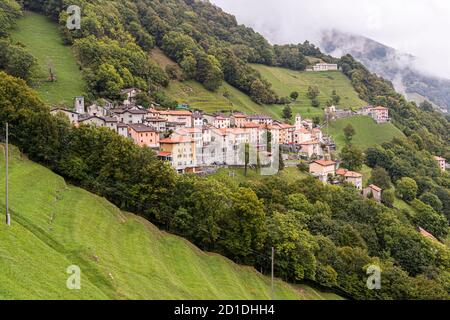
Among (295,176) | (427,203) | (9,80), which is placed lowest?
(427,203)

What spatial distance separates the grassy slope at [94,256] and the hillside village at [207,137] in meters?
20.9

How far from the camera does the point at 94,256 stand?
3056cm

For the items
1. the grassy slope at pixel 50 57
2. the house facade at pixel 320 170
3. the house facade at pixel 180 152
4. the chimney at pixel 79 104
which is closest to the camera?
the house facade at pixel 180 152

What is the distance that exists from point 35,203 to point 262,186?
35450 mm

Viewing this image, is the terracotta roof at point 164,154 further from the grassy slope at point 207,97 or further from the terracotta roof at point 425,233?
the terracotta roof at point 425,233

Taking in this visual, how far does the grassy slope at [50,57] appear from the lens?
90481mm

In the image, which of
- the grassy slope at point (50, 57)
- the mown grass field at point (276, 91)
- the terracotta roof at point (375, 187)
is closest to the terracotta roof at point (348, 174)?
the terracotta roof at point (375, 187)

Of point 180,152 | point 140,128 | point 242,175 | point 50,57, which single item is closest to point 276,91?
point 50,57

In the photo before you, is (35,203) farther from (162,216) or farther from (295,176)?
(295,176)

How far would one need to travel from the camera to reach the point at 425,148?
148 m

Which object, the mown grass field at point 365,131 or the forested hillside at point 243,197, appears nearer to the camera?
the forested hillside at point 243,197

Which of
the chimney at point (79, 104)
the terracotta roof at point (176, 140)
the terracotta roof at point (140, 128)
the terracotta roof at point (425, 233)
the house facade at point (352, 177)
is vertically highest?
the chimney at point (79, 104)

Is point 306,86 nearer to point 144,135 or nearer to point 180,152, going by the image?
point 180,152
